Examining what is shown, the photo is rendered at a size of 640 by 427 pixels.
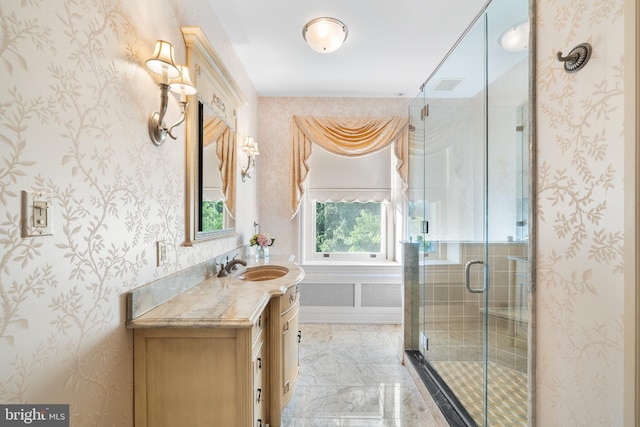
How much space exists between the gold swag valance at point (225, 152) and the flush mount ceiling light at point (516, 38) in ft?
5.78

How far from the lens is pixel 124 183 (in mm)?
1095

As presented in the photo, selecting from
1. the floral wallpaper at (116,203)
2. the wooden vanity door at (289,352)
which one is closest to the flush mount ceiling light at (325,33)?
→ the floral wallpaper at (116,203)

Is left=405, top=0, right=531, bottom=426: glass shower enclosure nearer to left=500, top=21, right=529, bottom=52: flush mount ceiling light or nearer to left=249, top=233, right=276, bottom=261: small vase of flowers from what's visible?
left=500, top=21, right=529, bottom=52: flush mount ceiling light

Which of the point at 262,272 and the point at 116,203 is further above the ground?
the point at 116,203

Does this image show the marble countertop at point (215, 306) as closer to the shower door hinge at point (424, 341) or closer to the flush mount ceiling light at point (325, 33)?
the shower door hinge at point (424, 341)

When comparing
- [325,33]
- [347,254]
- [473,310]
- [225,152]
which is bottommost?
[473,310]

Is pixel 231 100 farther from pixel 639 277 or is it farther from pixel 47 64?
Result: pixel 639 277

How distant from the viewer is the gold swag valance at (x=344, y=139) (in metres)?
3.38

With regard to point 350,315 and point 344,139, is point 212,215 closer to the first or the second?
point 344,139

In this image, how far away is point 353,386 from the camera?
2199 millimetres

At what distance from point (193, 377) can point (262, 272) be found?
3.86ft

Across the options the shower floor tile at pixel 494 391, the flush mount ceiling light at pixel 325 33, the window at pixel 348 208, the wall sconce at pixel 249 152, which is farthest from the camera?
the window at pixel 348 208

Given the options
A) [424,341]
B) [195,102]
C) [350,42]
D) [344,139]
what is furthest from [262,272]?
[350,42]

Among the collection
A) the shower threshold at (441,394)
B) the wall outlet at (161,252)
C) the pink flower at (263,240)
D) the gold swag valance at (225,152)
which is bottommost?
the shower threshold at (441,394)
